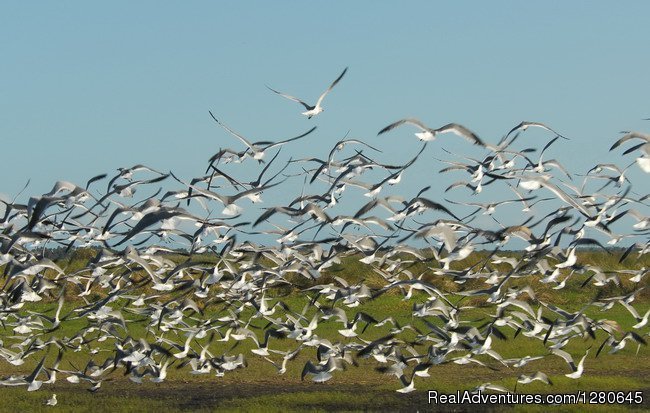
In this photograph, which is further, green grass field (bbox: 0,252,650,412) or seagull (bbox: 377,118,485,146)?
green grass field (bbox: 0,252,650,412)

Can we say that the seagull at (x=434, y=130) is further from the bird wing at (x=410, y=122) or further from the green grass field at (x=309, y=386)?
the green grass field at (x=309, y=386)

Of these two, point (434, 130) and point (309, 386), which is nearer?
point (434, 130)

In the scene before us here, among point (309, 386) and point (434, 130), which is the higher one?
point (434, 130)

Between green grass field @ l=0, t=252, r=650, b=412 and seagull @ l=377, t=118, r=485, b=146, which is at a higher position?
seagull @ l=377, t=118, r=485, b=146

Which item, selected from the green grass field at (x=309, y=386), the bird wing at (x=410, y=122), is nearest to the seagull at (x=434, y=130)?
the bird wing at (x=410, y=122)

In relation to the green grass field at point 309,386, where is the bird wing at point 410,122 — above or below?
above

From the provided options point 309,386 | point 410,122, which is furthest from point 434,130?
point 309,386

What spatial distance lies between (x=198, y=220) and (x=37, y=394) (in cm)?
893

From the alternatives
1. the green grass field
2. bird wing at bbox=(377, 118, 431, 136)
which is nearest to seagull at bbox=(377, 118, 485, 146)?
bird wing at bbox=(377, 118, 431, 136)

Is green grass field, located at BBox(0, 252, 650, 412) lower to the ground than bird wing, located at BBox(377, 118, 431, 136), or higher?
lower

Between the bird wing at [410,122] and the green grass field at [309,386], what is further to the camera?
the green grass field at [309,386]

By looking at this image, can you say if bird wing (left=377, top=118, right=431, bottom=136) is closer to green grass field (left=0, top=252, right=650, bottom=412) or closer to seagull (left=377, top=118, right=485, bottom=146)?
seagull (left=377, top=118, right=485, bottom=146)

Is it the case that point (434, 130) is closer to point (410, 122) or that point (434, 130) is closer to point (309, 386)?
point (410, 122)

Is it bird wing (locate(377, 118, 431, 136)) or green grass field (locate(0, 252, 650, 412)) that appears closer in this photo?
bird wing (locate(377, 118, 431, 136))
